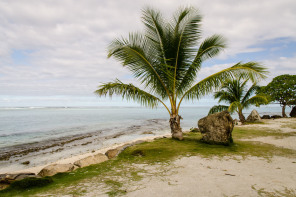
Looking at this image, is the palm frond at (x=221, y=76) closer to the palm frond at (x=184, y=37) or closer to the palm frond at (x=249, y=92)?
the palm frond at (x=184, y=37)

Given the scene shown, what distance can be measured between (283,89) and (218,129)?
23305 mm

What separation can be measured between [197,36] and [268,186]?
6431 mm

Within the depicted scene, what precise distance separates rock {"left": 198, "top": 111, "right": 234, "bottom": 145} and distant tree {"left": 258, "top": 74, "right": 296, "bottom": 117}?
21.4m

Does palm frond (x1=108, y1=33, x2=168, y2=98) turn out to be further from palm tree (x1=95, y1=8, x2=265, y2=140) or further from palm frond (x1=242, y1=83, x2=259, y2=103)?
palm frond (x1=242, y1=83, x2=259, y2=103)

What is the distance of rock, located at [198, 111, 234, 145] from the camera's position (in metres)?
7.18

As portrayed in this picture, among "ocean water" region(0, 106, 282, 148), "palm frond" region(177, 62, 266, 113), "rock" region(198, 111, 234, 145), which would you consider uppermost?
"palm frond" region(177, 62, 266, 113)

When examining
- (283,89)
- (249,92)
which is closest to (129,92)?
(249,92)

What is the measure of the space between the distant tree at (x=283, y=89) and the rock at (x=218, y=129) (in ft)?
70.1

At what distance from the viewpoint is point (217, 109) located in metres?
16.1

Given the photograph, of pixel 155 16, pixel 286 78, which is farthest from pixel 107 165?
pixel 286 78

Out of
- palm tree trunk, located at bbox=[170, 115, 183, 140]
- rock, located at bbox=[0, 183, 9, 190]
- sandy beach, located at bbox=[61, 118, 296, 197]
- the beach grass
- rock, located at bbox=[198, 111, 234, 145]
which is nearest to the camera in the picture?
sandy beach, located at bbox=[61, 118, 296, 197]

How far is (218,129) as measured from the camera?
7.31 metres

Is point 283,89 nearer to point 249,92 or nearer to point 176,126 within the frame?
point 249,92

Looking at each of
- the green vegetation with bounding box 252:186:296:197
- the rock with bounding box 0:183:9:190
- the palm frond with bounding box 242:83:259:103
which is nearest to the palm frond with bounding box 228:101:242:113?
the palm frond with bounding box 242:83:259:103
